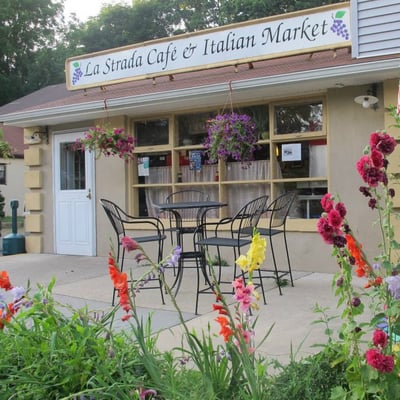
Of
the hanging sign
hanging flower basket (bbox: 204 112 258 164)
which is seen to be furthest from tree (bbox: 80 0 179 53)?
hanging flower basket (bbox: 204 112 258 164)

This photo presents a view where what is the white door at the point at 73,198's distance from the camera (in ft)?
27.0

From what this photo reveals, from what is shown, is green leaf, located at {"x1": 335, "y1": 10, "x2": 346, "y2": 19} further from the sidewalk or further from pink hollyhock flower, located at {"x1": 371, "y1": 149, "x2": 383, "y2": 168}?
pink hollyhock flower, located at {"x1": 371, "y1": 149, "x2": 383, "y2": 168}

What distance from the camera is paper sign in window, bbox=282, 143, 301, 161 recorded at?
6.63 meters

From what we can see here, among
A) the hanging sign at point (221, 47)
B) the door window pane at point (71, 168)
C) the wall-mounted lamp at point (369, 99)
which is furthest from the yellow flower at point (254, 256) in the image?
the door window pane at point (71, 168)

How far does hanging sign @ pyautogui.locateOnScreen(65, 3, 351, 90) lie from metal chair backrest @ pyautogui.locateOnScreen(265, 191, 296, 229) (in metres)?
2.08

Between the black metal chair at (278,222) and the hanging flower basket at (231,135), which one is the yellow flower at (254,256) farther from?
the hanging flower basket at (231,135)

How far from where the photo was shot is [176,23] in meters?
31.7

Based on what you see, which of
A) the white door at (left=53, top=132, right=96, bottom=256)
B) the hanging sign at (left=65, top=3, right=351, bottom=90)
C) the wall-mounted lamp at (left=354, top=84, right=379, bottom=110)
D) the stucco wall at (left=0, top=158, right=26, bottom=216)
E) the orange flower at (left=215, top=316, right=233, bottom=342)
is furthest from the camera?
the stucco wall at (left=0, top=158, right=26, bottom=216)

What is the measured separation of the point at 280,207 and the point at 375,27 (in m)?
2.21

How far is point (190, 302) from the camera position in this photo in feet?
16.0

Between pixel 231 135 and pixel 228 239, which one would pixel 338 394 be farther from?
pixel 231 135

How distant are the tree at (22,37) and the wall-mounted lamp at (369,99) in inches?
1062

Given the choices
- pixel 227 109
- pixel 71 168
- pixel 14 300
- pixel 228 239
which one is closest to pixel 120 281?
pixel 14 300

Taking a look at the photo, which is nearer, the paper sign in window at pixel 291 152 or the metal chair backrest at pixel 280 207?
the metal chair backrest at pixel 280 207
